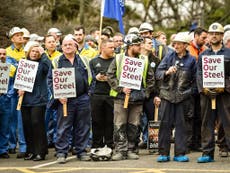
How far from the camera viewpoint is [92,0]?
35.0 m

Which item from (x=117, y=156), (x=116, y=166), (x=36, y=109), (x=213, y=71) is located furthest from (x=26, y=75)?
(x=213, y=71)

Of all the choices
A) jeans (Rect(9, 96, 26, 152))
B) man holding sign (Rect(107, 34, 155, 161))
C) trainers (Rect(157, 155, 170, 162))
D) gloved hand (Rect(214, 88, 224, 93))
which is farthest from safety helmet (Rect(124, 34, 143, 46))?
jeans (Rect(9, 96, 26, 152))

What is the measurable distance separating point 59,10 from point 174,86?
2318cm

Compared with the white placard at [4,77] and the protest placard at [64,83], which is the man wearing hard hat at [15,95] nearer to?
the white placard at [4,77]

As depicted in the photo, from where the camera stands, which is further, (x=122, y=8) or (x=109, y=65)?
(x=122, y=8)

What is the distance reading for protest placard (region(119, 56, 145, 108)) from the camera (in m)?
12.9

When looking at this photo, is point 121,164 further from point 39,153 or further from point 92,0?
point 92,0

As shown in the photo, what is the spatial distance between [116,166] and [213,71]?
7.68 feet

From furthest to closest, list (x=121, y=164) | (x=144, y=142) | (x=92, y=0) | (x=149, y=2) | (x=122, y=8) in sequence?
(x=149, y=2) < (x=92, y=0) < (x=122, y=8) < (x=144, y=142) < (x=121, y=164)

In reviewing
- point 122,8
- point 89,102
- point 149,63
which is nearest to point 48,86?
point 89,102

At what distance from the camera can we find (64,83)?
12.8 metres

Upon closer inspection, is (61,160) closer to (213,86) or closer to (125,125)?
(125,125)

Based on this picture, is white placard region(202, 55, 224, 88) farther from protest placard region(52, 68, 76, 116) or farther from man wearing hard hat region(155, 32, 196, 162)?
protest placard region(52, 68, 76, 116)

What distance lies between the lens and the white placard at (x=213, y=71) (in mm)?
12359
